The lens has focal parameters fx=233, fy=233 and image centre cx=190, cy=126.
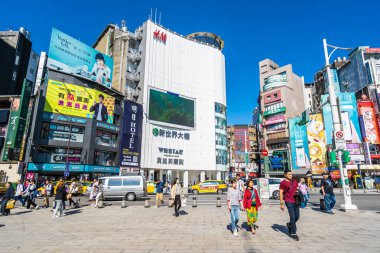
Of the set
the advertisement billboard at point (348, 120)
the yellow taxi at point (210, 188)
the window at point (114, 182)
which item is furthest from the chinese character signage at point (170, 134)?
the advertisement billboard at point (348, 120)

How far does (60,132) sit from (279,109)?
52.6 m

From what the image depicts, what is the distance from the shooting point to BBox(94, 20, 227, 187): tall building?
49.1 meters

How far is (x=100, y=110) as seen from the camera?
39812 millimetres

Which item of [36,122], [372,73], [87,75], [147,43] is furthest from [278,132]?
[36,122]

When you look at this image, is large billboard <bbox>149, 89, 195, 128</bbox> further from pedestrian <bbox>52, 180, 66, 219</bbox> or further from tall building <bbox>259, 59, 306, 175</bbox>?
pedestrian <bbox>52, 180, 66, 219</bbox>

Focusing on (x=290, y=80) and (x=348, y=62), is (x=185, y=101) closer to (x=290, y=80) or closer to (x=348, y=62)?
(x=290, y=80)

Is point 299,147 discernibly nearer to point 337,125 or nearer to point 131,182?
point 337,125

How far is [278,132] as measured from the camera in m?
62.4

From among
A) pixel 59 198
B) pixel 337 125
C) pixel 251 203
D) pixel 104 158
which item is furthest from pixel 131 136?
pixel 251 203

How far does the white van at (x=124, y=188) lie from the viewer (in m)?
20.8

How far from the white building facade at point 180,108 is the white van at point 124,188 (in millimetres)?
24375

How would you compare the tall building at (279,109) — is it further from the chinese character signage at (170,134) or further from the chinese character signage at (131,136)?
the chinese character signage at (131,136)

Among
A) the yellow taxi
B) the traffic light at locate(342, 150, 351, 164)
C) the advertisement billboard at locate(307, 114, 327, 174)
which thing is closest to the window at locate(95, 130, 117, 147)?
the yellow taxi

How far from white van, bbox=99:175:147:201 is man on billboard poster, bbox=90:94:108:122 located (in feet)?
66.8
